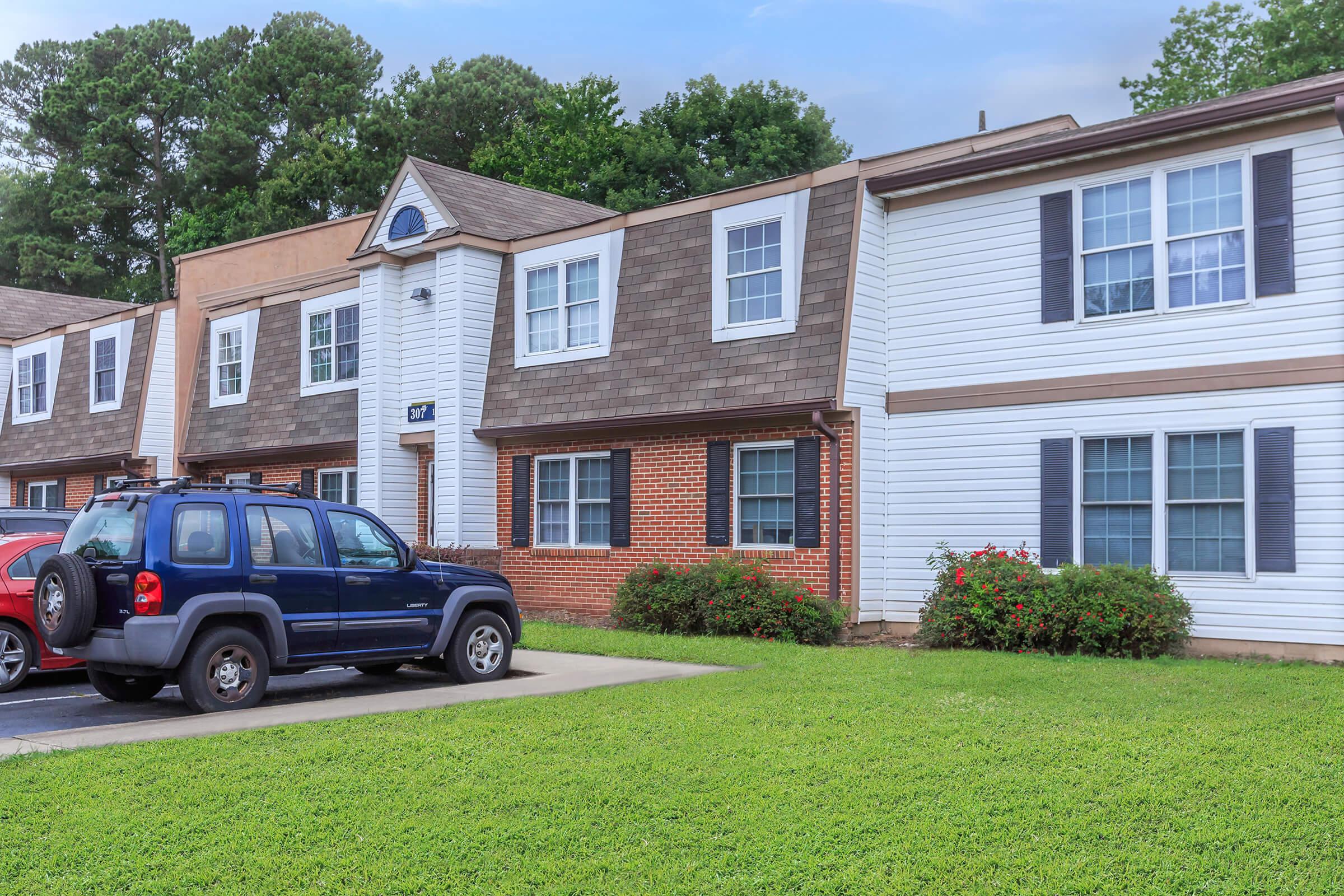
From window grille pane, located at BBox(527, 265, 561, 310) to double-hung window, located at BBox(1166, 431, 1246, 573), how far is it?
9.58 m

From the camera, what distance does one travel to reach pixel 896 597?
634 inches

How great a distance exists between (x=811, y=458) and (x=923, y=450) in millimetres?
1424

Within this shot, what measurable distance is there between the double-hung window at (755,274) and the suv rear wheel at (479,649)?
20.9 ft

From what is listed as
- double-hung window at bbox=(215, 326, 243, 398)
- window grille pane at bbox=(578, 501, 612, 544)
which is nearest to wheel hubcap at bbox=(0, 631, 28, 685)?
window grille pane at bbox=(578, 501, 612, 544)

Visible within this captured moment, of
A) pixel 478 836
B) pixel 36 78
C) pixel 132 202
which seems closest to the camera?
pixel 478 836

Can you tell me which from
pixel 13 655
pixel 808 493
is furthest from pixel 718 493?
pixel 13 655

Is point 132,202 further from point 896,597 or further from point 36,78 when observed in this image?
point 896,597

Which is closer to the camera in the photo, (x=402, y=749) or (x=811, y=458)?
(x=402, y=749)

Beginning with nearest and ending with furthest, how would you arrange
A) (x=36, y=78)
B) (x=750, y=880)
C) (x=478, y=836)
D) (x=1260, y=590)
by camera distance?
(x=750, y=880)
(x=478, y=836)
(x=1260, y=590)
(x=36, y=78)

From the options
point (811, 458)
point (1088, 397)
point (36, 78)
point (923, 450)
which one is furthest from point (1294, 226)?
point (36, 78)

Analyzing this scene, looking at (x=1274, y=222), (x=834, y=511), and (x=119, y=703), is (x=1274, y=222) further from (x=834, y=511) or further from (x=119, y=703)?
(x=119, y=703)

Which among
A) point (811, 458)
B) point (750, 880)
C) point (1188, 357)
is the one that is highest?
point (1188, 357)

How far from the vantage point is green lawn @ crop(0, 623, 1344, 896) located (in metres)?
5.73

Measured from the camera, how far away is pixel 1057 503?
47.9 feet
